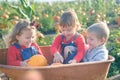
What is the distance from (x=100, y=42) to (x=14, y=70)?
87 centimetres

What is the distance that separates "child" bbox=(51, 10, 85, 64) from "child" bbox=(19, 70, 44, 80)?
519mm

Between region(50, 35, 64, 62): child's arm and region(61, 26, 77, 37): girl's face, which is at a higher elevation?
region(61, 26, 77, 37): girl's face

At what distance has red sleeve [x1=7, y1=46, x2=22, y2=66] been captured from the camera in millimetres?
3400

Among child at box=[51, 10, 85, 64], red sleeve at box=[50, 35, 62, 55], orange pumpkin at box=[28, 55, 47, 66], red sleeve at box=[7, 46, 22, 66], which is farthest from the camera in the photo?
red sleeve at box=[50, 35, 62, 55]

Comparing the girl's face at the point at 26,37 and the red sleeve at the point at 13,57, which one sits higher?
the girl's face at the point at 26,37

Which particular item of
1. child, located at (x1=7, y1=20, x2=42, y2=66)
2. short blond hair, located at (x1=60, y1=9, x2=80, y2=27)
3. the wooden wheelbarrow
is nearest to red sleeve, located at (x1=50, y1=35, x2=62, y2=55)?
child, located at (x1=7, y1=20, x2=42, y2=66)

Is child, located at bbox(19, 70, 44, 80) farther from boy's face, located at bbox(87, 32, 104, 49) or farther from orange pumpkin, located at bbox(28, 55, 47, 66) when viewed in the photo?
boy's face, located at bbox(87, 32, 104, 49)

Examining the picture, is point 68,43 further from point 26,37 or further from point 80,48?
point 26,37

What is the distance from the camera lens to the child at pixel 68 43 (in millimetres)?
3501

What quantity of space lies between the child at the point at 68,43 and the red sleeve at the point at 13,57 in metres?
0.31

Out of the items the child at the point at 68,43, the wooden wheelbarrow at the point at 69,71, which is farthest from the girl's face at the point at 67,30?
the wooden wheelbarrow at the point at 69,71

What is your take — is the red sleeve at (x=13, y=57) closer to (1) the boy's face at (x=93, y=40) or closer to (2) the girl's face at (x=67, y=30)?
(2) the girl's face at (x=67, y=30)

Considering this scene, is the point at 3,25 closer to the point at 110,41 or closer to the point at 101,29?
the point at 110,41

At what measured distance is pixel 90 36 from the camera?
3447mm
